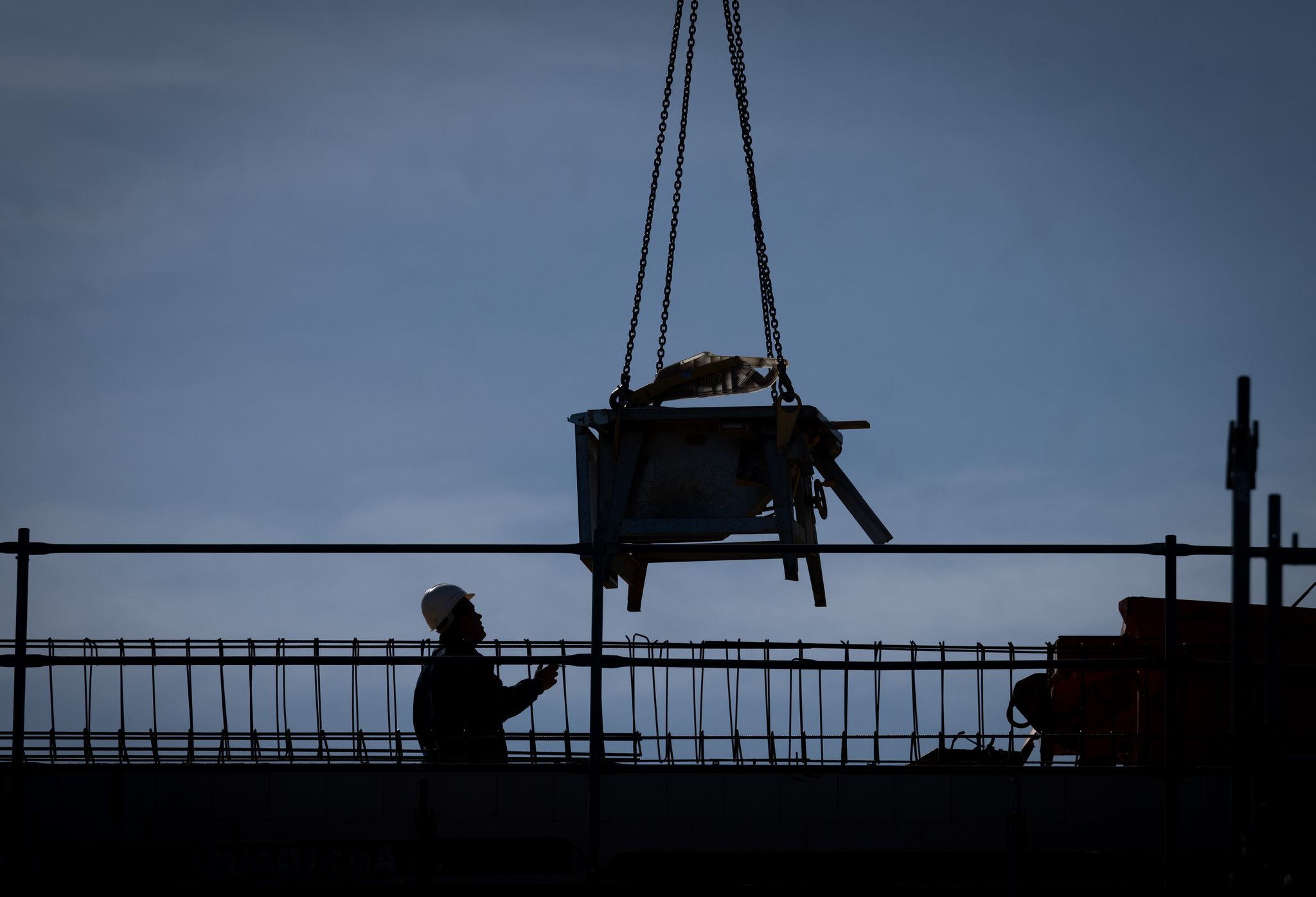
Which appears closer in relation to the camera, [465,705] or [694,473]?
[465,705]

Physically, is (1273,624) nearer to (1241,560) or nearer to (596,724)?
(1241,560)

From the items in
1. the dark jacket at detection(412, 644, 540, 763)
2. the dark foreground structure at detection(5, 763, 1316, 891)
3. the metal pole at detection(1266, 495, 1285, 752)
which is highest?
the metal pole at detection(1266, 495, 1285, 752)

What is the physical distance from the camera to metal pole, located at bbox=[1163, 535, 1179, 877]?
8805 millimetres

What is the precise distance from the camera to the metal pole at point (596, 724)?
8.71 meters

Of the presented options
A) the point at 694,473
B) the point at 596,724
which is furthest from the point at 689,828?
the point at 694,473

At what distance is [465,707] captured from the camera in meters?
9.88

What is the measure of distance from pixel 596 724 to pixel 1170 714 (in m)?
2.84

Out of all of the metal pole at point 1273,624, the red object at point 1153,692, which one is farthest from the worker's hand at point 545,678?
the metal pole at point 1273,624

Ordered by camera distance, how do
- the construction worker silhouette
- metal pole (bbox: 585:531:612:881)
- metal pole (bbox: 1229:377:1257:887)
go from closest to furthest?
metal pole (bbox: 1229:377:1257:887)
metal pole (bbox: 585:531:612:881)
the construction worker silhouette

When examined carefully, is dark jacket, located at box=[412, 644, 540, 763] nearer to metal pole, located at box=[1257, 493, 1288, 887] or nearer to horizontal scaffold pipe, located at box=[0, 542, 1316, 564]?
horizontal scaffold pipe, located at box=[0, 542, 1316, 564]

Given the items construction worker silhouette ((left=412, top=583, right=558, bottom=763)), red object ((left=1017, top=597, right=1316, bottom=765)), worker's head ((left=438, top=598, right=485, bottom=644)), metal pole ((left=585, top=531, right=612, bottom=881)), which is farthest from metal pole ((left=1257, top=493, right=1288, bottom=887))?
worker's head ((left=438, top=598, right=485, bottom=644))

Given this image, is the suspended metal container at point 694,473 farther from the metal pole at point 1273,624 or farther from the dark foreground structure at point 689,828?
the metal pole at point 1273,624

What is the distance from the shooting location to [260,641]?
1040 centimetres

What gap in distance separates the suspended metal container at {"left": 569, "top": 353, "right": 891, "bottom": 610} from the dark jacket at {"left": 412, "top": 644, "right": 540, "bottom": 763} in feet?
3.28
